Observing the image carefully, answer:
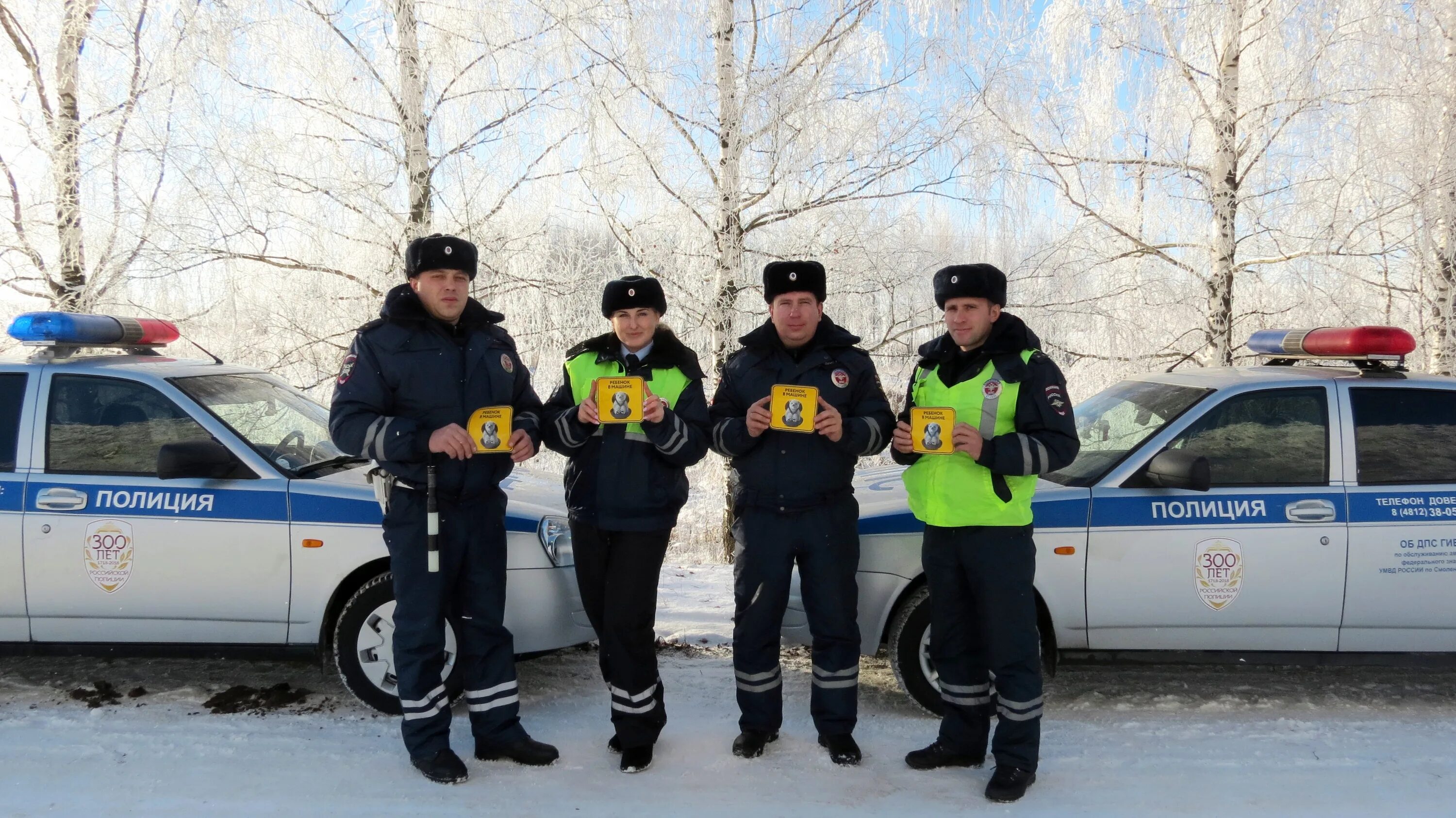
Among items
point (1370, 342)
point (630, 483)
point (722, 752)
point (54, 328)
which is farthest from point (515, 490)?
point (1370, 342)

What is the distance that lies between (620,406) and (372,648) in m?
1.72

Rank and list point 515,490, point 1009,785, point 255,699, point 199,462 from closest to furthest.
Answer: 1. point 1009,785
2. point 199,462
3. point 255,699
4. point 515,490

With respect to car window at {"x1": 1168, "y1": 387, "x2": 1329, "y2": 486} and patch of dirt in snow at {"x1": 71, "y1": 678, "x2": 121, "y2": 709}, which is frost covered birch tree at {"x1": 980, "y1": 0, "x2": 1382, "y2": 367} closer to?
car window at {"x1": 1168, "y1": 387, "x2": 1329, "y2": 486}

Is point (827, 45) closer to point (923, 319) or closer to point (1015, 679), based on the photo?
point (923, 319)

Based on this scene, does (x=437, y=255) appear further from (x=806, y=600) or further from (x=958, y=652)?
(x=958, y=652)

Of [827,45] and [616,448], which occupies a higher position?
[827,45]

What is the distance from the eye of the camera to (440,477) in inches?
139

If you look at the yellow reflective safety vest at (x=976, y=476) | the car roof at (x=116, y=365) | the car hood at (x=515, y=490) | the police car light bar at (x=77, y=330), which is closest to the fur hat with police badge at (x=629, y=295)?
the car hood at (x=515, y=490)

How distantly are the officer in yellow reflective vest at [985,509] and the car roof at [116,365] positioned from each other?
3.44 m

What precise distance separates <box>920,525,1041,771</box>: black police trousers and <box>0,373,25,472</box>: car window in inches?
164

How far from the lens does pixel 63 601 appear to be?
160 inches

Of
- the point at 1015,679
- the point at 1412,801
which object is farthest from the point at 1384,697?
the point at 1015,679

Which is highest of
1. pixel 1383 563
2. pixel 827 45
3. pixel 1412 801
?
pixel 827 45

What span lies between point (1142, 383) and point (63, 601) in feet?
17.6
